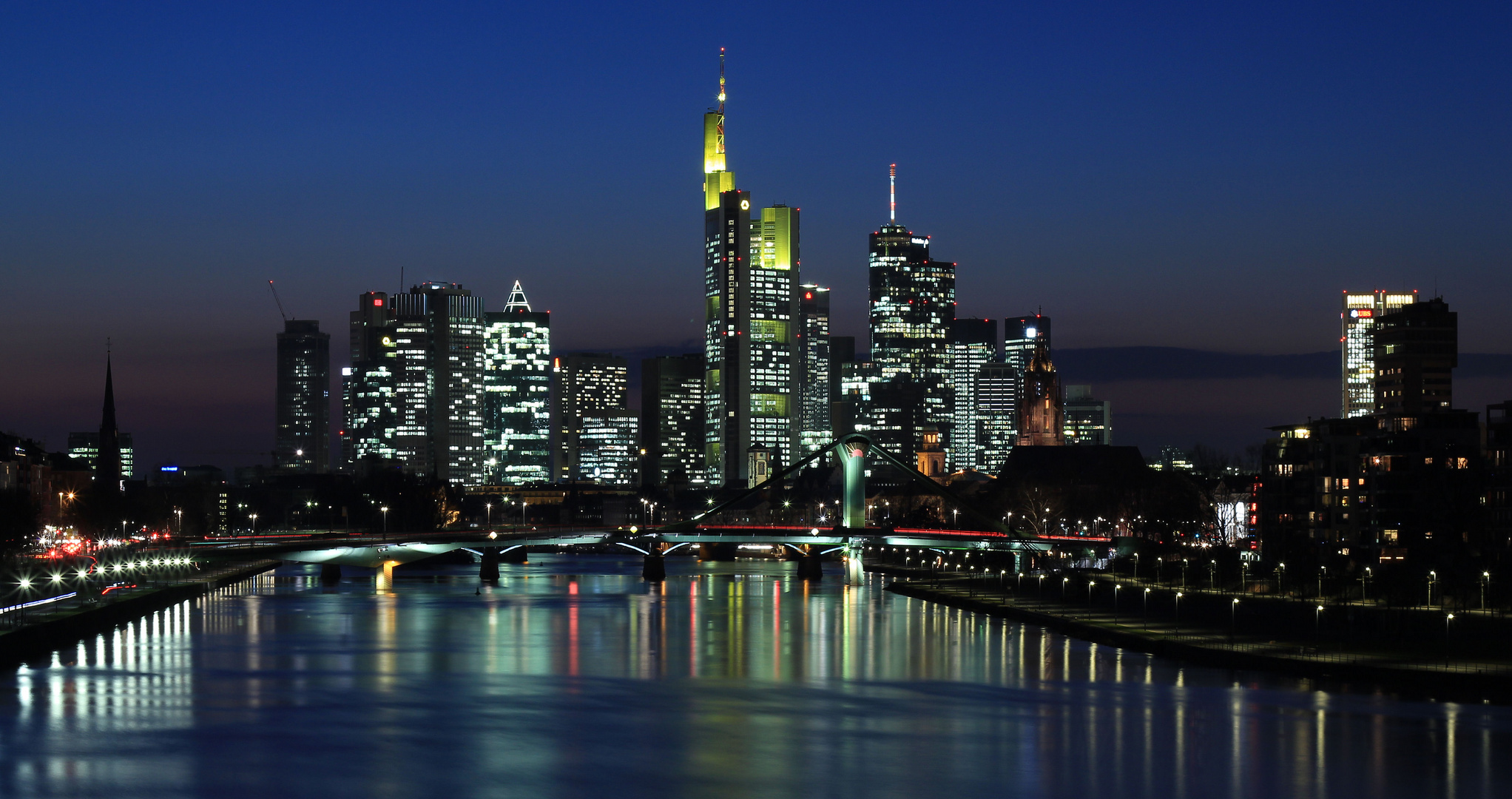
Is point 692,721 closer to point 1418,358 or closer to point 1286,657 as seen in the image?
point 1286,657

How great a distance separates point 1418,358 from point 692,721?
556ft

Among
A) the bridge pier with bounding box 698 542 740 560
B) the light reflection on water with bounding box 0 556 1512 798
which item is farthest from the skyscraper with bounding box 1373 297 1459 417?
the light reflection on water with bounding box 0 556 1512 798

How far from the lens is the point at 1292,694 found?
156 ft

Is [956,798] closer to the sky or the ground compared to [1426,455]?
closer to the ground

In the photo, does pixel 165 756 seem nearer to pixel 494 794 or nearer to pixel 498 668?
pixel 494 794

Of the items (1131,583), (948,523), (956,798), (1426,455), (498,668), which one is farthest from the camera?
(948,523)

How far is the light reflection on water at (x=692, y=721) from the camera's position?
115 ft

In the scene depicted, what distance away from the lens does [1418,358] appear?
195375mm

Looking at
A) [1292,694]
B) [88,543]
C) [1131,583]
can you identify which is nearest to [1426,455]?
[1131,583]

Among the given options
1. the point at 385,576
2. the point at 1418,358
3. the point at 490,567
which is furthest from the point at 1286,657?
the point at 1418,358

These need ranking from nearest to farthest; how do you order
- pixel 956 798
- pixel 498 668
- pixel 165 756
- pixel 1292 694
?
pixel 956 798
pixel 165 756
pixel 1292 694
pixel 498 668

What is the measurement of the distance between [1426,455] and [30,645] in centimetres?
7414

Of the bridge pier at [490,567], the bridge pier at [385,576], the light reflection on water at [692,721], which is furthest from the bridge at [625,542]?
the light reflection on water at [692,721]

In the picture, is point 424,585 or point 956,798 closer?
point 956,798
